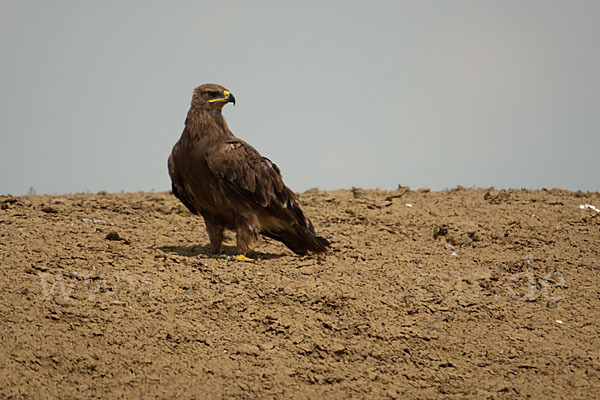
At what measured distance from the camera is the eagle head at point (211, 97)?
880cm

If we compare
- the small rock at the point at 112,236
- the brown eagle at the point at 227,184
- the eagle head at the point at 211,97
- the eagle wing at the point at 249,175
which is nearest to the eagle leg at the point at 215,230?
the brown eagle at the point at 227,184

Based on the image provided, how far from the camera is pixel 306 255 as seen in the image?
360 inches

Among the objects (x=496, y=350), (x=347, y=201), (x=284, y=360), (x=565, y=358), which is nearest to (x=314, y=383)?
(x=284, y=360)

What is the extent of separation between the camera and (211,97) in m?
8.87

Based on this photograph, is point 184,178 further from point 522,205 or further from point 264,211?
point 522,205

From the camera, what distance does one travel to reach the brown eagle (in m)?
8.38

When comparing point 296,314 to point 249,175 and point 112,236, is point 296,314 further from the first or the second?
point 112,236

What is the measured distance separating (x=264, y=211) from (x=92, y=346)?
3172 millimetres

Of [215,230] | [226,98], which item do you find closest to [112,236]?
[215,230]

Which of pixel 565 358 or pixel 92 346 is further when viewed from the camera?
pixel 565 358

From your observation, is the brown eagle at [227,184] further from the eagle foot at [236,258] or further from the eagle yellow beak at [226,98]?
the eagle foot at [236,258]

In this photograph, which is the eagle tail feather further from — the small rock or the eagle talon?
the small rock

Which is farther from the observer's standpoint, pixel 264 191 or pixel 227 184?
pixel 264 191

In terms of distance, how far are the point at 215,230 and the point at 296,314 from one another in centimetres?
228
